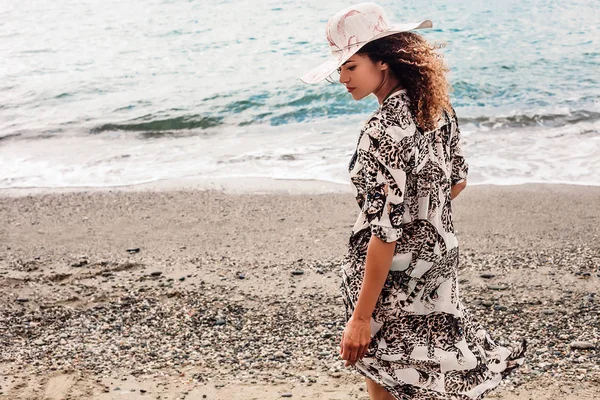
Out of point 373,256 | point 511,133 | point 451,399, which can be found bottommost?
point 511,133

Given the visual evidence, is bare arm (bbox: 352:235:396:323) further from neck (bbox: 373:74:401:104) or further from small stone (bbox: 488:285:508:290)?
small stone (bbox: 488:285:508:290)

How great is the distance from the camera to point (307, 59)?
1634 cm

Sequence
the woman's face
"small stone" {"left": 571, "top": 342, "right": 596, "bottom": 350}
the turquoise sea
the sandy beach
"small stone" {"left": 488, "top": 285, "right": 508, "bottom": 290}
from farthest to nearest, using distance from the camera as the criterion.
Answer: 1. the turquoise sea
2. "small stone" {"left": 488, "top": 285, "right": 508, "bottom": 290}
3. "small stone" {"left": 571, "top": 342, "right": 596, "bottom": 350}
4. the sandy beach
5. the woman's face

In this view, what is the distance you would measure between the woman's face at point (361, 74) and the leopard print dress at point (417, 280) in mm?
89

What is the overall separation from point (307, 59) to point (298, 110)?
4.29m

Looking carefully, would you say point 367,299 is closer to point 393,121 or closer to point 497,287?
point 393,121

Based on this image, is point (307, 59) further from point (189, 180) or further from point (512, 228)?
point (512, 228)

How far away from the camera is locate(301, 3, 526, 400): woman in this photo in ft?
7.54

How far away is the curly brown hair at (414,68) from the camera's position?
2354 mm

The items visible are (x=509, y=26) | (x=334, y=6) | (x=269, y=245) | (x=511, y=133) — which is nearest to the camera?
(x=269, y=245)

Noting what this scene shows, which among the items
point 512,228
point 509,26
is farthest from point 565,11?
point 512,228

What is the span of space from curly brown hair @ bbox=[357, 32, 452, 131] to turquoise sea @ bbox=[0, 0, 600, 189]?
584 centimetres

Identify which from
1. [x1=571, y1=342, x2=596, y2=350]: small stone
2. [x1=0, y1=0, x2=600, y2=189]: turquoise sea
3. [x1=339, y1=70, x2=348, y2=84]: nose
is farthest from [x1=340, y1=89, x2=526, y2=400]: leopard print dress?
[x1=0, y1=0, x2=600, y2=189]: turquoise sea

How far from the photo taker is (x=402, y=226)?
2398 millimetres
